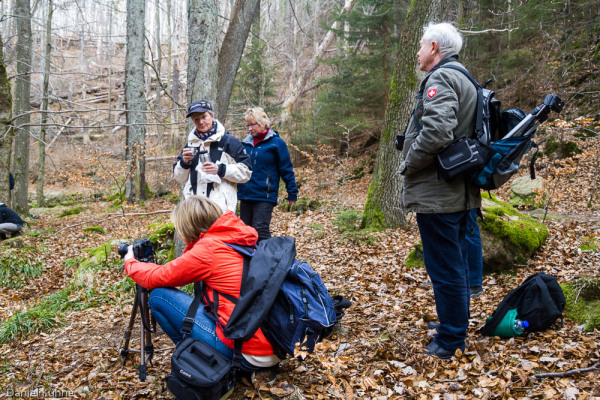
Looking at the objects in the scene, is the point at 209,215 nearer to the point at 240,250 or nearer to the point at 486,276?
the point at 240,250

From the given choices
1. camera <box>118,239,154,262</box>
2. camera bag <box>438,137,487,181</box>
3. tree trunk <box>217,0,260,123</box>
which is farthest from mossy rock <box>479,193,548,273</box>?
tree trunk <box>217,0,260,123</box>

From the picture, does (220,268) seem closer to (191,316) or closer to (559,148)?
(191,316)

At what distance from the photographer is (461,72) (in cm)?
275

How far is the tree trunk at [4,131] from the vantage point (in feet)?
24.8

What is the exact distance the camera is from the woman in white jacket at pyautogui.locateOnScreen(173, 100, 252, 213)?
13.8 ft

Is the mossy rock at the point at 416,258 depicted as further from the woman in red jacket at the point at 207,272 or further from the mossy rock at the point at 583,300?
the woman in red jacket at the point at 207,272

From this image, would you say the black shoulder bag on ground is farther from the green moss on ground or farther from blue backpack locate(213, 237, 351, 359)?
the green moss on ground

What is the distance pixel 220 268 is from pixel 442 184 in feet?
5.31

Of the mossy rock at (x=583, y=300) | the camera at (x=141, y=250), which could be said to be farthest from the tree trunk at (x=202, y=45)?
the mossy rock at (x=583, y=300)

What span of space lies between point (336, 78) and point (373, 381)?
46.8ft

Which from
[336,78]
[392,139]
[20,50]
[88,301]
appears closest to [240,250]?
[88,301]

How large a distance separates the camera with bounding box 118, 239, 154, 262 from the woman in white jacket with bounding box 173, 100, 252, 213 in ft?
3.88

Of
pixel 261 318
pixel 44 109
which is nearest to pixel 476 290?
pixel 261 318

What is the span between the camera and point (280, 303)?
2.56 m
